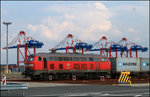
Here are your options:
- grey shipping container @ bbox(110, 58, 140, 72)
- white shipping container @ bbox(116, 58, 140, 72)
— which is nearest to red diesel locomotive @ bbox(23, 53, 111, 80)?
grey shipping container @ bbox(110, 58, 140, 72)

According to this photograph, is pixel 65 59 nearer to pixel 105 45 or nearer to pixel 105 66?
pixel 105 66

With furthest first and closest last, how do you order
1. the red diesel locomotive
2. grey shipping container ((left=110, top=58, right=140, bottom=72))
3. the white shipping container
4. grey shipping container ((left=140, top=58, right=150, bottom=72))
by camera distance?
1. grey shipping container ((left=140, top=58, right=150, bottom=72))
2. the white shipping container
3. grey shipping container ((left=110, top=58, right=140, bottom=72))
4. the red diesel locomotive

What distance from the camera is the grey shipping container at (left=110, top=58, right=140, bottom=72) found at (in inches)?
1903

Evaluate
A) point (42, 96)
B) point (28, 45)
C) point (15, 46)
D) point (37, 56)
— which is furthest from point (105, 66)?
point (15, 46)

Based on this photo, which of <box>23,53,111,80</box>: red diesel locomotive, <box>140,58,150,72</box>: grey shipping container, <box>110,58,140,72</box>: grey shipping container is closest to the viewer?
<box>23,53,111,80</box>: red diesel locomotive

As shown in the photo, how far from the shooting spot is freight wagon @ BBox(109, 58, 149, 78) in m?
48.4

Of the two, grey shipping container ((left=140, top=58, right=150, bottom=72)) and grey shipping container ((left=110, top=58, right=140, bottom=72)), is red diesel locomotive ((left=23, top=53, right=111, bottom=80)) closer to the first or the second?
grey shipping container ((left=110, top=58, right=140, bottom=72))

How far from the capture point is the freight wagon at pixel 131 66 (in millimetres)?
48375

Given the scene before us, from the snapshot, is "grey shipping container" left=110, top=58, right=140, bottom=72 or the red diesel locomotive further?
"grey shipping container" left=110, top=58, right=140, bottom=72

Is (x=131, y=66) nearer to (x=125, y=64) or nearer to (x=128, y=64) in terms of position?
(x=128, y=64)

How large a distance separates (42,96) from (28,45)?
327 ft

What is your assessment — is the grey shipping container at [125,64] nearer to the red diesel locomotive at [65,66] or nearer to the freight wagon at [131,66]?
the freight wagon at [131,66]

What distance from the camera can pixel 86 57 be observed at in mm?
42656

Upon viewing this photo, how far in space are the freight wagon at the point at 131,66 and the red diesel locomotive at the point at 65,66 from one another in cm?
406
